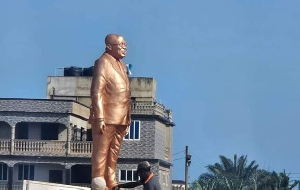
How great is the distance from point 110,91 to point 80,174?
5437cm

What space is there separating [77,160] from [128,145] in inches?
136

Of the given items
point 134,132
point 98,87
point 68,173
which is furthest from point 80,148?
point 98,87

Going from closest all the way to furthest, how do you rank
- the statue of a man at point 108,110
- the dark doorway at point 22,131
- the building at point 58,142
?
the statue of a man at point 108,110 < the building at point 58,142 < the dark doorway at point 22,131

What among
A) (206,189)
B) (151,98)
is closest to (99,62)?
(151,98)

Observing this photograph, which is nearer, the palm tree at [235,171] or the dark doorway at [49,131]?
the dark doorway at [49,131]

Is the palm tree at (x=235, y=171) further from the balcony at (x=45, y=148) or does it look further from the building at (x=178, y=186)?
the balcony at (x=45, y=148)

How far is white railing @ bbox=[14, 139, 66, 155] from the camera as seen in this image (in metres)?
74.7

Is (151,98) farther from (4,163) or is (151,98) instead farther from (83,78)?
(4,163)

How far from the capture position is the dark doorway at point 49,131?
76188mm

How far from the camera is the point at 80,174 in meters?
77.6

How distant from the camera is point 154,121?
249 ft

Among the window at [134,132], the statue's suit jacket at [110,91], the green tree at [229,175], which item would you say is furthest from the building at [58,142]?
the statue's suit jacket at [110,91]

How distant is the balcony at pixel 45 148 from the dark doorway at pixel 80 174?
2.19 meters

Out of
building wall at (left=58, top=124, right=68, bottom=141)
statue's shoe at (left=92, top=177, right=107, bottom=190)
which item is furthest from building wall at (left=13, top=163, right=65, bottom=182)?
statue's shoe at (left=92, top=177, right=107, bottom=190)
